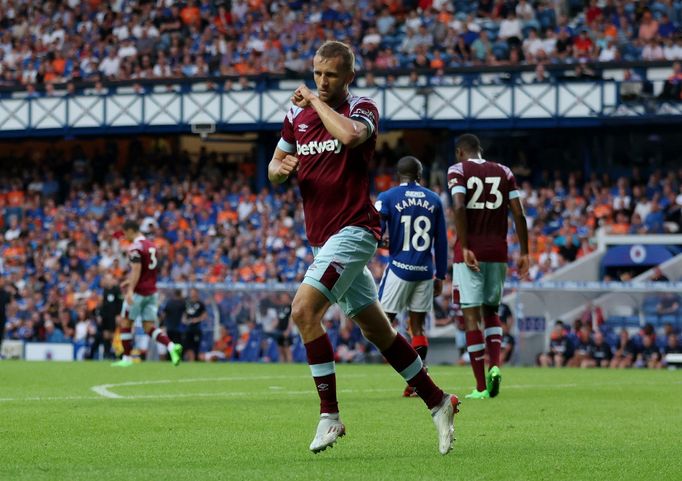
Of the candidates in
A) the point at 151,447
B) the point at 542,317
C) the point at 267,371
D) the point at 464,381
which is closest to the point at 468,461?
the point at 151,447

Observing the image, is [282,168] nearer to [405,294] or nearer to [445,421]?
[445,421]

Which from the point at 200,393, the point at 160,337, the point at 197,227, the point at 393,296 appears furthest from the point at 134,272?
the point at 197,227

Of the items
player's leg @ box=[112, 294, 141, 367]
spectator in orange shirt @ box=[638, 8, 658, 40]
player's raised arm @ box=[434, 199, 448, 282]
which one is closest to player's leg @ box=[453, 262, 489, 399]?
player's raised arm @ box=[434, 199, 448, 282]

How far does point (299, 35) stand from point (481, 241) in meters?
24.3

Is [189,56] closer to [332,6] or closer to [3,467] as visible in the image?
[332,6]

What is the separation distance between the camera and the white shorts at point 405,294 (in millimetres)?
13586

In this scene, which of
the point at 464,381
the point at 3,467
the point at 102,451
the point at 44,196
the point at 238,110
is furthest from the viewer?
the point at 44,196

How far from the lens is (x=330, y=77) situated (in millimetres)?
7699

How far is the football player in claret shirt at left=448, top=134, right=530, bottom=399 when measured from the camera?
12641 mm

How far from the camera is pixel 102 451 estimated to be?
779 centimetres

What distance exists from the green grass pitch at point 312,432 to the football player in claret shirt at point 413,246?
90 centimetres

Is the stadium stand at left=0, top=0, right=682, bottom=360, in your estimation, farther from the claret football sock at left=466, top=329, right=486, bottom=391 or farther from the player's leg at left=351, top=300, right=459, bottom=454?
the player's leg at left=351, top=300, right=459, bottom=454

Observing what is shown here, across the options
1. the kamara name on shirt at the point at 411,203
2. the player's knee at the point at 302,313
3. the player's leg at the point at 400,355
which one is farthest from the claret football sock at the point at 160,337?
the player's knee at the point at 302,313

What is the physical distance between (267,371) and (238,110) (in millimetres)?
17219
